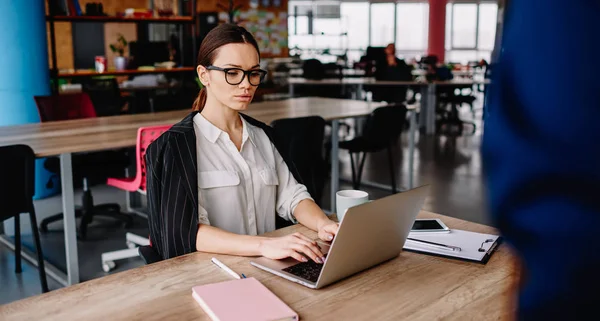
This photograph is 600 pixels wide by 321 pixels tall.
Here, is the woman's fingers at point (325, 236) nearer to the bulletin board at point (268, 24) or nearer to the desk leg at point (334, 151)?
the desk leg at point (334, 151)

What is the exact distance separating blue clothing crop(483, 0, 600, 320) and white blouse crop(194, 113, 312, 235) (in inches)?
59.6

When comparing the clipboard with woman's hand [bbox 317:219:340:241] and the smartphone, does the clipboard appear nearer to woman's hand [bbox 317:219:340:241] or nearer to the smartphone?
the smartphone

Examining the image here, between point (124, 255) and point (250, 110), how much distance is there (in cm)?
185

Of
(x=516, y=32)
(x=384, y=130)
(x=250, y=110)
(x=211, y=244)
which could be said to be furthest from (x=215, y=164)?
(x=384, y=130)

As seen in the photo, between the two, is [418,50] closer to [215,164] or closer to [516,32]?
[215,164]

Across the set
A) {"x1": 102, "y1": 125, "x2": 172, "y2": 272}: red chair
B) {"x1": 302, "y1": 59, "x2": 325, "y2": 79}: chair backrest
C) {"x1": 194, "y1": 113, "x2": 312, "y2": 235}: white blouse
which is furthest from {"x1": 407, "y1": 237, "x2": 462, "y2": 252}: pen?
{"x1": 302, "y1": 59, "x2": 325, "y2": 79}: chair backrest

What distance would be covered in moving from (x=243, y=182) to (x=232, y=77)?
1.20ft

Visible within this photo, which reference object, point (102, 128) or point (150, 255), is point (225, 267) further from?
point (102, 128)

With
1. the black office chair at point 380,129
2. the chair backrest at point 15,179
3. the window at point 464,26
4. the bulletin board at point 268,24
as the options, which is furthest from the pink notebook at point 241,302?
the window at point 464,26

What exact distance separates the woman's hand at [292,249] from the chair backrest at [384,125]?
12.3 ft

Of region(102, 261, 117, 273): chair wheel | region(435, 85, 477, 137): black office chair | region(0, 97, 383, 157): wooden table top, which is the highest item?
region(0, 97, 383, 157): wooden table top

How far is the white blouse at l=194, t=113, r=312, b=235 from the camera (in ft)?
6.56

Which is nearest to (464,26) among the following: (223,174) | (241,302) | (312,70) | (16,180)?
(312,70)

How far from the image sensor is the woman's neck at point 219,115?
2055 mm
